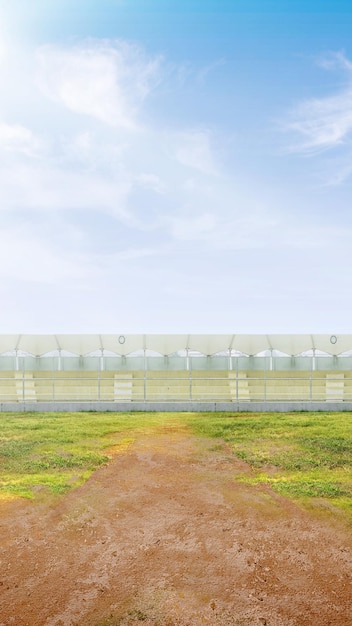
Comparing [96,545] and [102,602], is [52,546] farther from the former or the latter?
[102,602]

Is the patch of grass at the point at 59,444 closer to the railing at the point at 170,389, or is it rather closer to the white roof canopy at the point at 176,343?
the railing at the point at 170,389

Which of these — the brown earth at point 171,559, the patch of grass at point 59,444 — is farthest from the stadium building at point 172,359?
the brown earth at point 171,559

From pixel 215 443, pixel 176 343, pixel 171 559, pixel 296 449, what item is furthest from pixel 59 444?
pixel 176 343

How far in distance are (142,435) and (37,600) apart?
29.1 feet

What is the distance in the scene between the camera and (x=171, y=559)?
6367mm

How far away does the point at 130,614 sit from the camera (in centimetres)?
516

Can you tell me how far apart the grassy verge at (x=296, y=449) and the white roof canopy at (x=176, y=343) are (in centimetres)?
732

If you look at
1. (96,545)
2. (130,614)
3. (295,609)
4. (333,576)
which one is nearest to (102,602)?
(130,614)

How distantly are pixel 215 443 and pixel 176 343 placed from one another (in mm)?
12775

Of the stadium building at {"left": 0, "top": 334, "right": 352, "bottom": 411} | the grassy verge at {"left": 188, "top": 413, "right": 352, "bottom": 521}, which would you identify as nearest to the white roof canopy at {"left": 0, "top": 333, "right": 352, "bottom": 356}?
the stadium building at {"left": 0, "top": 334, "right": 352, "bottom": 411}

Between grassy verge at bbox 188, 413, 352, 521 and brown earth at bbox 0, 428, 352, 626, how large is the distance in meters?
0.75

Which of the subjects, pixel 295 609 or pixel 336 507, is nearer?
pixel 295 609

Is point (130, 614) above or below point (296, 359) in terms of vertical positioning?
below

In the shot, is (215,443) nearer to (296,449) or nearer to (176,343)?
(296,449)
